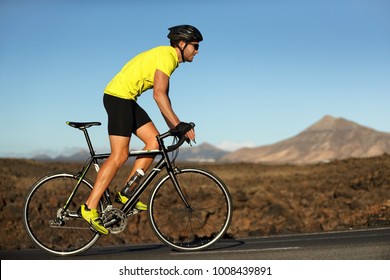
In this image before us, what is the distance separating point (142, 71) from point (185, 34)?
608 millimetres

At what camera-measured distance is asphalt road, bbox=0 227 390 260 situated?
6930 millimetres

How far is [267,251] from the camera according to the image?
7.31m

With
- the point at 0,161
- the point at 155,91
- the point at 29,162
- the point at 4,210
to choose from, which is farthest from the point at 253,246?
the point at 29,162

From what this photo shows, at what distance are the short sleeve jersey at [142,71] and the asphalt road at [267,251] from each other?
1.86 meters

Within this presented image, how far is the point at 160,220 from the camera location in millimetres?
7031

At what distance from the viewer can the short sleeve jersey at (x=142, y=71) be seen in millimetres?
6566

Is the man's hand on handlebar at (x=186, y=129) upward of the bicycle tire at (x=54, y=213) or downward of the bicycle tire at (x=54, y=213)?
upward

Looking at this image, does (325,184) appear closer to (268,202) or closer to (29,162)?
(268,202)

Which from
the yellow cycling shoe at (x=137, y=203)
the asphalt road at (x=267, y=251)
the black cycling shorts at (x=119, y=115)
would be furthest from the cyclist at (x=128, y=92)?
the asphalt road at (x=267, y=251)

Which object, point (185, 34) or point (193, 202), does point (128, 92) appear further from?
point (193, 202)

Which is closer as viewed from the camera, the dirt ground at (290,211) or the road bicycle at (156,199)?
the road bicycle at (156,199)

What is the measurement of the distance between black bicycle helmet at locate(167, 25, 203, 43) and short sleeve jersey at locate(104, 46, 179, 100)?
0.48ft

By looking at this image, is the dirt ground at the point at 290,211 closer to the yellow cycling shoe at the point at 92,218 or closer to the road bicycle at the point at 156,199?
the road bicycle at the point at 156,199

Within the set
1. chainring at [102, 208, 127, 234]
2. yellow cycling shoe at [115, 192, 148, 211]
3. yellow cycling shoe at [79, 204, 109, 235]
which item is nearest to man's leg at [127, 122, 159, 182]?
yellow cycling shoe at [115, 192, 148, 211]
